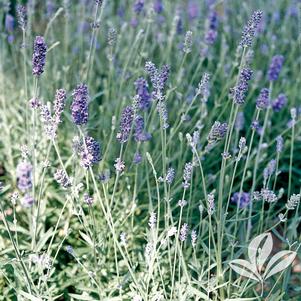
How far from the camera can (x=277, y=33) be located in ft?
15.9

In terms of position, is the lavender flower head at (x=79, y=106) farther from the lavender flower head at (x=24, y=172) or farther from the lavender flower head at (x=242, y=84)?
the lavender flower head at (x=242, y=84)

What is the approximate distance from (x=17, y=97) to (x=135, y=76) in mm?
900

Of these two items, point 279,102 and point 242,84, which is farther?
point 279,102

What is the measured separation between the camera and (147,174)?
8.99 ft

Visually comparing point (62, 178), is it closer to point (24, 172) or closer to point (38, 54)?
point (24, 172)

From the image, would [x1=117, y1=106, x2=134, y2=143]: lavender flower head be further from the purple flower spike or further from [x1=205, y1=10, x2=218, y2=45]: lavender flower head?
[x1=205, y1=10, x2=218, y2=45]: lavender flower head

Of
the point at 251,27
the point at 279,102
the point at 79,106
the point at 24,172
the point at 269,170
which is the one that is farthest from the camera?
the point at 279,102

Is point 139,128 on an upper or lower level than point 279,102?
upper

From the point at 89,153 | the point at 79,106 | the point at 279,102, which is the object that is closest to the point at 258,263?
the point at 89,153

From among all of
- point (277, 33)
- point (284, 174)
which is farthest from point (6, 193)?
point (277, 33)

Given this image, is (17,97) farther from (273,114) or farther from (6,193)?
(273,114)

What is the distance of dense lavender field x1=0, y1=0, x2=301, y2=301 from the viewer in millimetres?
2244

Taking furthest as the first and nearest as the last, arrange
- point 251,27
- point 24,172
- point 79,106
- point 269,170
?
point 269,170 → point 24,172 → point 251,27 → point 79,106

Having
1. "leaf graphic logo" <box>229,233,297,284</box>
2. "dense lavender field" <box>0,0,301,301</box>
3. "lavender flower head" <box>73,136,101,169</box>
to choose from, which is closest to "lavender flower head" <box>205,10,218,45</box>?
"dense lavender field" <box>0,0,301,301</box>
